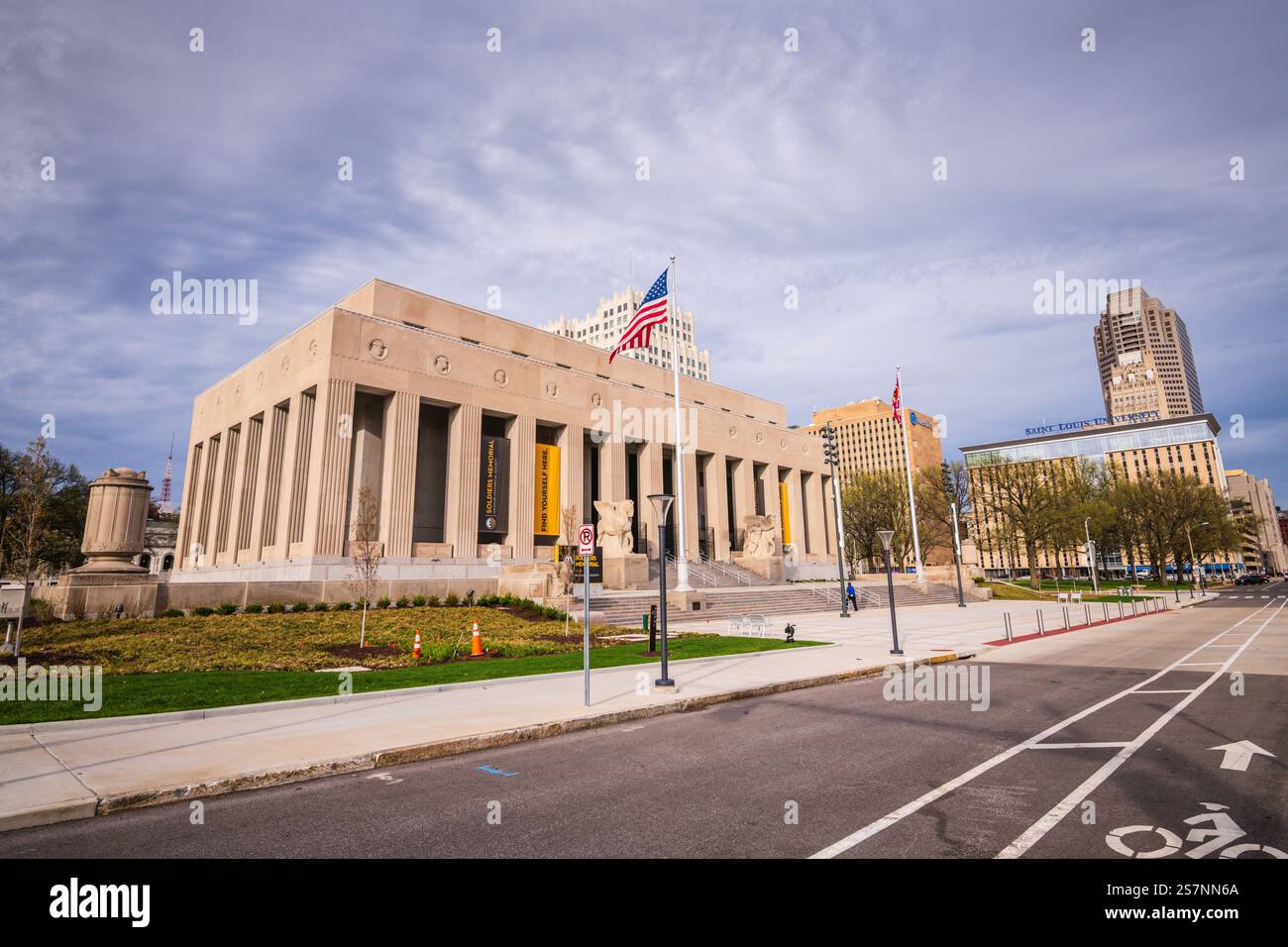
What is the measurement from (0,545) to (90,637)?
485 cm

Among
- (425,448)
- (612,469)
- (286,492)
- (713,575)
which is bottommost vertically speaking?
(713,575)

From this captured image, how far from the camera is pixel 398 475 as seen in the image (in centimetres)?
3688

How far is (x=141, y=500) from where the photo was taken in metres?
22.9

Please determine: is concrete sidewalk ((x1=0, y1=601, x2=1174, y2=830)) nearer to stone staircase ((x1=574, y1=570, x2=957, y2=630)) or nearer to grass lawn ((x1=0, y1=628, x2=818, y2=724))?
grass lawn ((x1=0, y1=628, x2=818, y2=724))

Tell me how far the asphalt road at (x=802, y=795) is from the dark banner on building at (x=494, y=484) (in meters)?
32.7

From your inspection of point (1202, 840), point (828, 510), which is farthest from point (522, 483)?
point (828, 510)

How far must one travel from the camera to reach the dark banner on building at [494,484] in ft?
134

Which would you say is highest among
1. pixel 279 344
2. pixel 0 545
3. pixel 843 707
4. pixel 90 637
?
pixel 279 344

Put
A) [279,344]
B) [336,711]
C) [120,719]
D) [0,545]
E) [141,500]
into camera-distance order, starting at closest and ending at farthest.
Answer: [120,719] → [336,711] → [0,545] → [141,500] → [279,344]

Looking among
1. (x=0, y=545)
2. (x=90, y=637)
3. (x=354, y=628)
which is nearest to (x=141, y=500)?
(x=0, y=545)

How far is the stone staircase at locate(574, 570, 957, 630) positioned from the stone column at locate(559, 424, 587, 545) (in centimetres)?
1048

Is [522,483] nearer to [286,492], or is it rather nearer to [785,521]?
[286,492]

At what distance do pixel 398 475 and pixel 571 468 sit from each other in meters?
12.6
